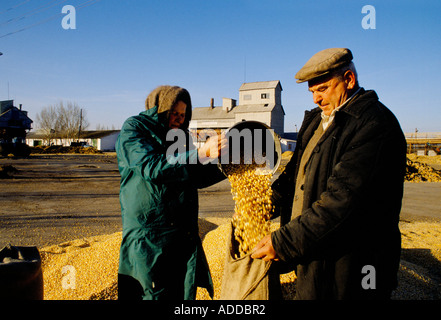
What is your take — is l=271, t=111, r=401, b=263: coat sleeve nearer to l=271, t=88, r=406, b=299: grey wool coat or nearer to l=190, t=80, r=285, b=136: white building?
l=271, t=88, r=406, b=299: grey wool coat

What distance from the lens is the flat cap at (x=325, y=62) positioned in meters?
1.74

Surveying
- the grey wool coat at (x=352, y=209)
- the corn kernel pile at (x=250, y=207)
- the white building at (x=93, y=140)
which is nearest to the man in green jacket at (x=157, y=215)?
the corn kernel pile at (x=250, y=207)

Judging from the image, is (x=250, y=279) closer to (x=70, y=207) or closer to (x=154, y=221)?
(x=154, y=221)

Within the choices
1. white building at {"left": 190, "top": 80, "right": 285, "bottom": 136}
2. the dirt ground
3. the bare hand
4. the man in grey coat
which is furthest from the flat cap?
white building at {"left": 190, "top": 80, "right": 285, "bottom": 136}

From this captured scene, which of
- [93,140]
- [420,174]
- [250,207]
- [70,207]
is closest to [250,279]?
[250,207]

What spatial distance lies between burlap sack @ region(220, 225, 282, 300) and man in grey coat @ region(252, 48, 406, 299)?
0.10m

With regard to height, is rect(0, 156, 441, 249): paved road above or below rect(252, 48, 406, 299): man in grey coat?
below

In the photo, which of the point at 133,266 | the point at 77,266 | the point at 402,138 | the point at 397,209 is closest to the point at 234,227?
the point at 133,266

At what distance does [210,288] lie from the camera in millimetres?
2107

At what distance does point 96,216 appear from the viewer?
6695mm

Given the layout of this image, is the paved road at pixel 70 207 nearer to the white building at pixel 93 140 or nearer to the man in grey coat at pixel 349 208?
the man in grey coat at pixel 349 208

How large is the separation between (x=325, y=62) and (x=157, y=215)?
53.5 inches

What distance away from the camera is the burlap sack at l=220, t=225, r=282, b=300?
1816 mm
